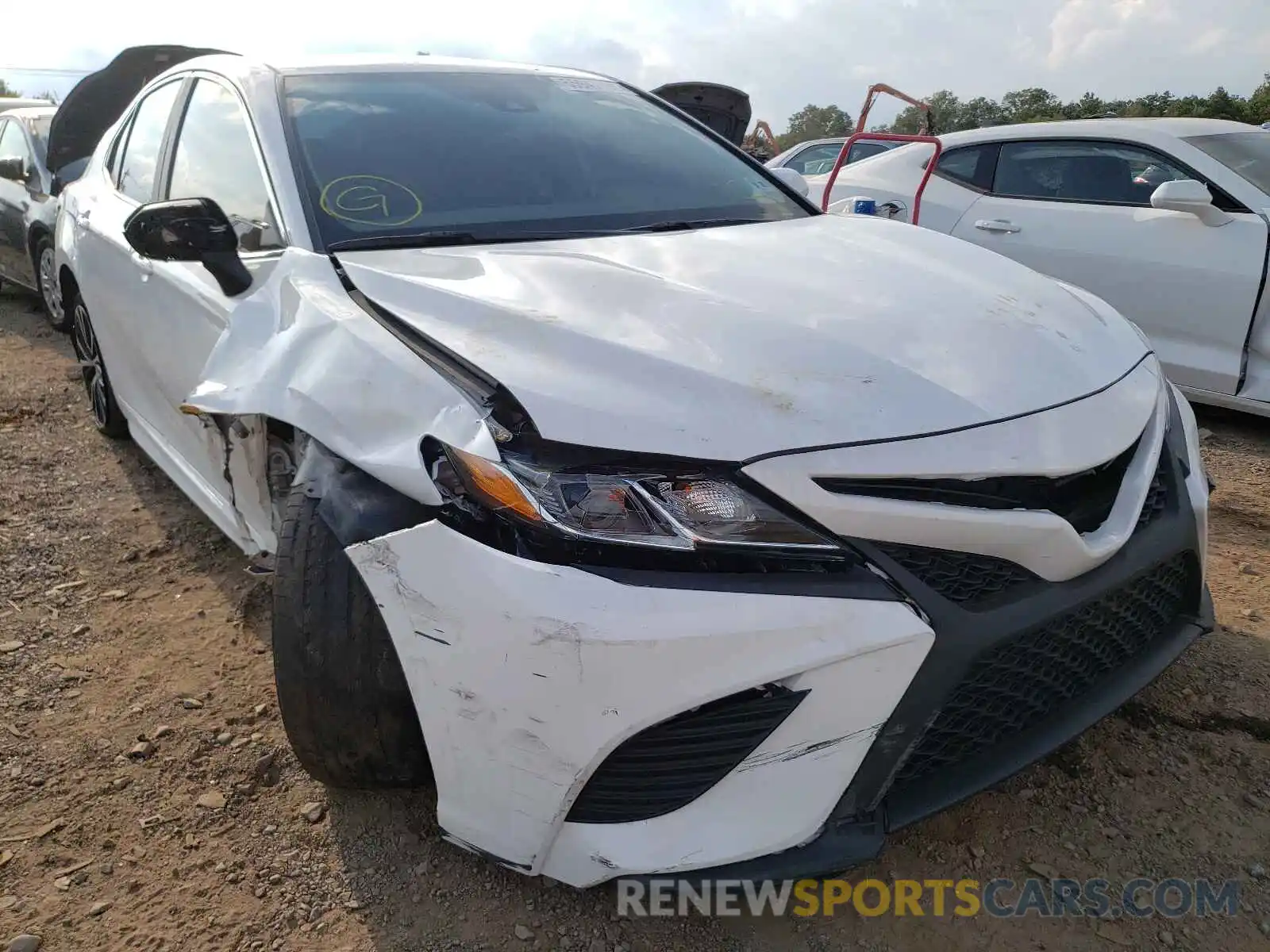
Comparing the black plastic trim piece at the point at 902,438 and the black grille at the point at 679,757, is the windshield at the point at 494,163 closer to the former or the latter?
the black plastic trim piece at the point at 902,438

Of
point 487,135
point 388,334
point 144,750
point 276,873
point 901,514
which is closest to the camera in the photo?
point 901,514

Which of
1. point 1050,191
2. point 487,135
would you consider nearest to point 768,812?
point 487,135

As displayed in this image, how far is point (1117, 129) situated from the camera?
175 inches

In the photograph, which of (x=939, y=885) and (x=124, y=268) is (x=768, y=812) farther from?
(x=124, y=268)

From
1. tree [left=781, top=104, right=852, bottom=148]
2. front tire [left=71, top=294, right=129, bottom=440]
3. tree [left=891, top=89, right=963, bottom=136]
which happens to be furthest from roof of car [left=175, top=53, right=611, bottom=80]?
tree [left=781, top=104, right=852, bottom=148]

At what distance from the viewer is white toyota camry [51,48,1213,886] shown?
1330 millimetres

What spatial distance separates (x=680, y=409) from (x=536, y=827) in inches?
27.1

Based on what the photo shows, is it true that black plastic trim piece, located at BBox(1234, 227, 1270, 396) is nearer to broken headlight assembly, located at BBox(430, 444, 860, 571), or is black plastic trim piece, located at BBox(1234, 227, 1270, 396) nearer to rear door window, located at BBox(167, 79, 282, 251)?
broken headlight assembly, located at BBox(430, 444, 860, 571)

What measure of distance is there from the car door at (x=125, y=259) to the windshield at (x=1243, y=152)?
4.22m

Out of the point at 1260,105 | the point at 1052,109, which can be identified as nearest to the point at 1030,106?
the point at 1052,109

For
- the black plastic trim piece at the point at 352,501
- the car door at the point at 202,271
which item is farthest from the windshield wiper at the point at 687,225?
the black plastic trim piece at the point at 352,501

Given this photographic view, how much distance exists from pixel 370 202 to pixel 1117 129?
12.8 feet

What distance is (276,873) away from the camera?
5.77 ft

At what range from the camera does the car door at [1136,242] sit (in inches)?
152
